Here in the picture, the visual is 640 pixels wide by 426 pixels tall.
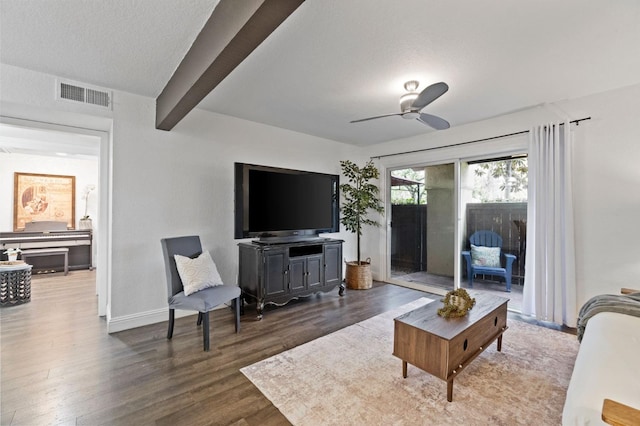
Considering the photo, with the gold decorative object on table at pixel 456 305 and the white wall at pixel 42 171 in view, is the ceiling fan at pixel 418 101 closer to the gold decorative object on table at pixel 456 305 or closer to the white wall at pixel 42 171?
the gold decorative object on table at pixel 456 305

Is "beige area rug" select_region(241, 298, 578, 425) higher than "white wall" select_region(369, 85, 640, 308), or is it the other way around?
"white wall" select_region(369, 85, 640, 308)

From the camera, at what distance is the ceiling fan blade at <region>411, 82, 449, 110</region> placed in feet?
7.32

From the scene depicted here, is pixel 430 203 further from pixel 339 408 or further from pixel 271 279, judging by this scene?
pixel 339 408

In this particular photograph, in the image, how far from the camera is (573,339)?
2.83 metres

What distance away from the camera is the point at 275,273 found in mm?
3504

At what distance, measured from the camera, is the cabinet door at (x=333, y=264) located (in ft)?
13.4

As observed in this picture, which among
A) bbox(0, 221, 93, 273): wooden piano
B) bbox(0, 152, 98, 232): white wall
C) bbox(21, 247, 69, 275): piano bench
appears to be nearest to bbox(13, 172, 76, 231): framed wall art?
bbox(0, 152, 98, 232): white wall

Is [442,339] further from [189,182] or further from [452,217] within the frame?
[189,182]

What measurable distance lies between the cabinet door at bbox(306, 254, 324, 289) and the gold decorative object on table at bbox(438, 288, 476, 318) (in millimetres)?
1923

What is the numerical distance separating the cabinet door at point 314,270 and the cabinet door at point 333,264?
0.35ft

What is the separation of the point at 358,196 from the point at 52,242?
5862 millimetres

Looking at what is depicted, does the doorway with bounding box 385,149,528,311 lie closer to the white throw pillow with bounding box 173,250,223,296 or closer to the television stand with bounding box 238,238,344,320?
the television stand with bounding box 238,238,344,320

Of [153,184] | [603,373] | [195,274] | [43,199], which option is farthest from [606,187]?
[43,199]

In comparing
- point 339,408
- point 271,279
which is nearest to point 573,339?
point 339,408
